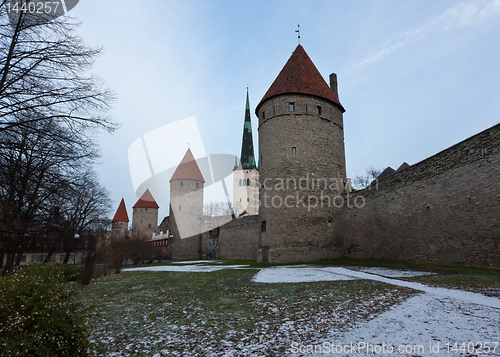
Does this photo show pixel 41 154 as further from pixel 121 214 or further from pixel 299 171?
pixel 121 214

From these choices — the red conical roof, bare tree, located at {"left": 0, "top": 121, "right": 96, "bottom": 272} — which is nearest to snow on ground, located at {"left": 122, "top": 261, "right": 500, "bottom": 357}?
bare tree, located at {"left": 0, "top": 121, "right": 96, "bottom": 272}

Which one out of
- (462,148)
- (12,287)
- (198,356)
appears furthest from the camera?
(462,148)

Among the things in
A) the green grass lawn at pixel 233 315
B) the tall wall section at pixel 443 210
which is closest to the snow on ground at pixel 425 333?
the green grass lawn at pixel 233 315

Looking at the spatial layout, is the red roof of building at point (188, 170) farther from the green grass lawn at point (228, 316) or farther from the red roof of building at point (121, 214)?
the green grass lawn at point (228, 316)

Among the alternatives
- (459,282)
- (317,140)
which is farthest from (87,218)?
(459,282)

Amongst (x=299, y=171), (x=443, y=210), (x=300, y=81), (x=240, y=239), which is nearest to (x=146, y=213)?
(x=240, y=239)

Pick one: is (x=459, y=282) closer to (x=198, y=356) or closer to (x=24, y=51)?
(x=198, y=356)

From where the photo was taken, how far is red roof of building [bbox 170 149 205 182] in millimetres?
38156

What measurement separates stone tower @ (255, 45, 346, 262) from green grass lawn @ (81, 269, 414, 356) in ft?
33.7

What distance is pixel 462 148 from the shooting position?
11211 millimetres

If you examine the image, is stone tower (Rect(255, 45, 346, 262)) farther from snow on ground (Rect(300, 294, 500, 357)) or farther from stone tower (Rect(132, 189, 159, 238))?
stone tower (Rect(132, 189, 159, 238))

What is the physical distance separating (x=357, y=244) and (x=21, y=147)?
678 inches

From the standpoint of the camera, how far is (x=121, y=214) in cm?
5694

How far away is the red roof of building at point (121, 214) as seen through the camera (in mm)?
56275
